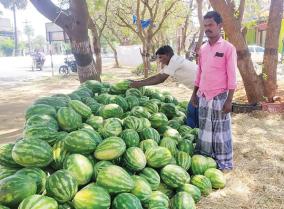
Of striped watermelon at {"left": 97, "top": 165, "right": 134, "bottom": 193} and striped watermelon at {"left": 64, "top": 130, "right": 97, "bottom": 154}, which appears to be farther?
striped watermelon at {"left": 64, "top": 130, "right": 97, "bottom": 154}

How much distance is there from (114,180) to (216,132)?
1937 millimetres

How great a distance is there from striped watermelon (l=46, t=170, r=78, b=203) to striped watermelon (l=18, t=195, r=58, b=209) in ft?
0.35

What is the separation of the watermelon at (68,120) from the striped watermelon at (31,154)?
0.57 m

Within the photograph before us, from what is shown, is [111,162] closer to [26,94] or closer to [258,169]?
[258,169]

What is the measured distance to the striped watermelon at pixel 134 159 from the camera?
350 centimetres

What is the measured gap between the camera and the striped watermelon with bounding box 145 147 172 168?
3.74 meters

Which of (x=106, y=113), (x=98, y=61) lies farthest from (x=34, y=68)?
(x=106, y=113)

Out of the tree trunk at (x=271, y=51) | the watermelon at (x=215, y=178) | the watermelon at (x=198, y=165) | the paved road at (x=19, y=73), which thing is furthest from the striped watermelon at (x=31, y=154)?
the paved road at (x=19, y=73)

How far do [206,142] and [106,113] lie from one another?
1.36 meters

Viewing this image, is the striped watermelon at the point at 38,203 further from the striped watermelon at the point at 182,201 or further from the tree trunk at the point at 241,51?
the tree trunk at the point at 241,51

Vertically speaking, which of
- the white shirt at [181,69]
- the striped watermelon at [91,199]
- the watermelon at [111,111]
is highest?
the white shirt at [181,69]

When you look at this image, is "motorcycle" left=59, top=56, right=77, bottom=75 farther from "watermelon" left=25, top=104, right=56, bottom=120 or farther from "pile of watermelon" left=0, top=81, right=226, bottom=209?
"watermelon" left=25, top=104, right=56, bottom=120

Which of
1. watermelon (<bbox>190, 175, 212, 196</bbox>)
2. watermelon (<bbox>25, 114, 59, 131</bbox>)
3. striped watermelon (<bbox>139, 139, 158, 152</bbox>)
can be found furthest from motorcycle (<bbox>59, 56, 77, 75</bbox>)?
watermelon (<bbox>190, 175, 212, 196</bbox>)

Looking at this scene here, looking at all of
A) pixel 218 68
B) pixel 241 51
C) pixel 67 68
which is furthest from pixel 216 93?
pixel 67 68
